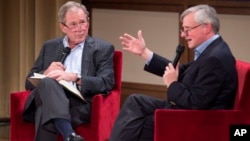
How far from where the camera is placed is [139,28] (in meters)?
5.65

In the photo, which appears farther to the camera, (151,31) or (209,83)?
(151,31)

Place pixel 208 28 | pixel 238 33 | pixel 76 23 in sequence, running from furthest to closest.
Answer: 1. pixel 238 33
2. pixel 76 23
3. pixel 208 28

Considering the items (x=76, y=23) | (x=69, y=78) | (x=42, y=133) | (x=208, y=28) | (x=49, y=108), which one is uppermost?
(x=208, y=28)

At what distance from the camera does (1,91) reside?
598 centimetres

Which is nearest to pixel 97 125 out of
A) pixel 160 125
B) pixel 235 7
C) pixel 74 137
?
pixel 74 137

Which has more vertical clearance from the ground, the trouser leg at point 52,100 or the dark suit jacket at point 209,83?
the dark suit jacket at point 209,83

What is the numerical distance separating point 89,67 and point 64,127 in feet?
1.67

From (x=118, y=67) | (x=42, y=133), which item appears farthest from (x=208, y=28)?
(x=42, y=133)

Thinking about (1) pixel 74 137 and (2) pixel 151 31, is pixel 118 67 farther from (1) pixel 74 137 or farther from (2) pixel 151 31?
(2) pixel 151 31

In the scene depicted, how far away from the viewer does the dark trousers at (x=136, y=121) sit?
387 cm

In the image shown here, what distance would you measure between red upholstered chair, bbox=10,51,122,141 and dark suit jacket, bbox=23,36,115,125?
0.16ft

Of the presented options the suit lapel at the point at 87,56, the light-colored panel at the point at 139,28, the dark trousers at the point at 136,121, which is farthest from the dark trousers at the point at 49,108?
the light-colored panel at the point at 139,28

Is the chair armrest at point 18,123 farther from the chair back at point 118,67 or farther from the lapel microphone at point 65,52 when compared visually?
the chair back at point 118,67

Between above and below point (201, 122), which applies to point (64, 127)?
below
